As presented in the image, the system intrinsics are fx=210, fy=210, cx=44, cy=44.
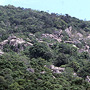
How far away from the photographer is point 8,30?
4100 cm

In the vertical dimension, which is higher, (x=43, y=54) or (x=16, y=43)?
(x=16, y=43)

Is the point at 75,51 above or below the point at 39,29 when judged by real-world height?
below

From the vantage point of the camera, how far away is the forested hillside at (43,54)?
69.8ft

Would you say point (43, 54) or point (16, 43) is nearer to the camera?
point (43, 54)

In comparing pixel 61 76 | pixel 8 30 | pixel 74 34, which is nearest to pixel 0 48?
pixel 8 30

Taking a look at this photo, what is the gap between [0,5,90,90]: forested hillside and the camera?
21281mm

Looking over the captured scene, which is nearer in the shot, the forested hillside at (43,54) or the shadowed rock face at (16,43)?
the forested hillside at (43,54)

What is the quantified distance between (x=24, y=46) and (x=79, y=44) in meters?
11.2

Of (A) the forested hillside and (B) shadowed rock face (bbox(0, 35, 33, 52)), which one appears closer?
(A) the forested hillside

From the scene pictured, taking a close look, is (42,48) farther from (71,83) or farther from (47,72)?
(71,83)

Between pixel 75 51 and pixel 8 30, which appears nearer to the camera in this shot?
pixel 75 51

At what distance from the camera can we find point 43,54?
30.6m

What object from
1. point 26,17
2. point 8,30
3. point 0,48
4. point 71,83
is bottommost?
point 71,83

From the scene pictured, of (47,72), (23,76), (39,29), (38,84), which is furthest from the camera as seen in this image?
(39,29)
